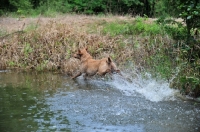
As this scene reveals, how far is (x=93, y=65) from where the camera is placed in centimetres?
1333

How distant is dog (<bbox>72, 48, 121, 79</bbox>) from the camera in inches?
502

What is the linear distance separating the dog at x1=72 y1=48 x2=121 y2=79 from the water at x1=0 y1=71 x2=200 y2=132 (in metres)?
0.43

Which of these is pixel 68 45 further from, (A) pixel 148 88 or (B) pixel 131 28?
(A) pixel 148 88

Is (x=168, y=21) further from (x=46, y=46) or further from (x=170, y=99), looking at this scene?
(x=46, y=46)

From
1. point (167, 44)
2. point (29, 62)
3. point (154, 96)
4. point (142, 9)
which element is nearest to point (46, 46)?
point (29, 62)

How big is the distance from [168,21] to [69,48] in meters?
5.10

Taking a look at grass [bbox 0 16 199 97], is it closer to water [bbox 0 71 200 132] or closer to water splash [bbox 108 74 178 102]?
water splash [bbox 108 74 178 102]

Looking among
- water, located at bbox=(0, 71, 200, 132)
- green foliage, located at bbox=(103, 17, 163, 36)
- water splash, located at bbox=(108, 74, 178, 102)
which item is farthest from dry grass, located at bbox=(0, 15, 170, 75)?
water splash, located at bbox=(108, 74, 178, 102)

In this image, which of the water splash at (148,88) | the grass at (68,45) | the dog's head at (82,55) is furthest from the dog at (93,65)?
the grass at (68,45)

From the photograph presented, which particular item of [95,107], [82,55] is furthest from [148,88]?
[82,55]

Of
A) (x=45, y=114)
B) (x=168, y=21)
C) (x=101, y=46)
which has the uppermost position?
(x=168, y=21)

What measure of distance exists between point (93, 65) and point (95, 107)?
3796 millimetres

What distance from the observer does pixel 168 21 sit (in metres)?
12.2

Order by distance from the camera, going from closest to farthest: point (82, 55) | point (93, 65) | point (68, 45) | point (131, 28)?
point (93, 65), point (82, 55), point (68, 45), point (131, 28)
